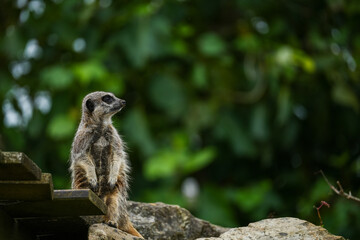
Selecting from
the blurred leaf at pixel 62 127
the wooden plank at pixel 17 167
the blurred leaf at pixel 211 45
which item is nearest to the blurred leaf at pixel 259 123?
the blurred leaf at pixel 211 45

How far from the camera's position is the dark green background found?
13906 mm

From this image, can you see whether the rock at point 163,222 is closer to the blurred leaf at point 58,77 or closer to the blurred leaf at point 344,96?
the blurred leaf at point 58,77

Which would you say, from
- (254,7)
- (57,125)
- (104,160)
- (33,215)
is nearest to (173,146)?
(57,125)

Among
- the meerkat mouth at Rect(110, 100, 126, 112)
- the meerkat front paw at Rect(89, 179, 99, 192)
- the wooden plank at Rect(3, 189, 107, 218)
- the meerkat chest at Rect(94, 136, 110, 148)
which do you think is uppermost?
the meerkat mouth at Rect(110, 100, 126, 112)

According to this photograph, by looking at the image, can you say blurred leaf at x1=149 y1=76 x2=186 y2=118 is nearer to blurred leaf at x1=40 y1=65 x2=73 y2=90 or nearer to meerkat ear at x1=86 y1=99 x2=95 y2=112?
blurred leaf at x1=40 y1=65 x2=73 y2=90

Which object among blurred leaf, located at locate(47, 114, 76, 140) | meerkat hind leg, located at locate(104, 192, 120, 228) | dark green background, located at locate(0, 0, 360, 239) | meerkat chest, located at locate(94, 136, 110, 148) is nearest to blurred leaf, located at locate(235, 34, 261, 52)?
dark green background, located at locate(0, 0, 360, 239)

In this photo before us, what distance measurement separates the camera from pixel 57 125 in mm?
13391

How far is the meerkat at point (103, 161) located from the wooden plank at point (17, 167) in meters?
1.28

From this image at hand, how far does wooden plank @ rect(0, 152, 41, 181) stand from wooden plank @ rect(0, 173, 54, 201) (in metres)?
0.05

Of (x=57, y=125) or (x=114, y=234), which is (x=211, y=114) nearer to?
(x=57, y=125)

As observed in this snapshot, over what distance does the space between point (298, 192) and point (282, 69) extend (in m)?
2.21

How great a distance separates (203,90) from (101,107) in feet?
25.6

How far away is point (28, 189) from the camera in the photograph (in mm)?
5637

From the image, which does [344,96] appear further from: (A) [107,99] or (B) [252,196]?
(A) [107,99]
